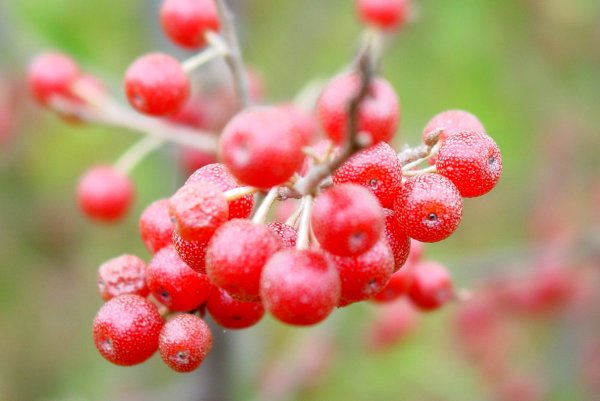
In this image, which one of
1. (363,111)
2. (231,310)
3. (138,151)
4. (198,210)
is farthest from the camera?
(138,151)

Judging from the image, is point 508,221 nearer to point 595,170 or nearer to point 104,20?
point 595,170

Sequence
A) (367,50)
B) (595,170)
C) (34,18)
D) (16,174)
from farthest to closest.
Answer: (16,174) < (595,170) < (34,18) < (367,50)

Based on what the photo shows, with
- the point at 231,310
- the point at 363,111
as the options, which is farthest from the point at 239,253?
the point at 363,111

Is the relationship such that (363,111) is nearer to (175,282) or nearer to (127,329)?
(175,282)

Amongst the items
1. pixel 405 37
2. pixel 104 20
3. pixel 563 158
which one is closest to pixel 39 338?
pixel 104 20

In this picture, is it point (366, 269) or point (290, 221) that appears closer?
point (366, 269)

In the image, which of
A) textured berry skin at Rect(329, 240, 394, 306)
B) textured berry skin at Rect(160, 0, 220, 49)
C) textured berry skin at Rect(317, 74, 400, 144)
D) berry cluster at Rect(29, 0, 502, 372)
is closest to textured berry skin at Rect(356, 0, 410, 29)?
textured berry skin at Rect(160, 0, 220, 49)

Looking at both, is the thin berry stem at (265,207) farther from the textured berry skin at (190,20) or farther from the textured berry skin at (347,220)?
the textured berry skin at (190,20)
